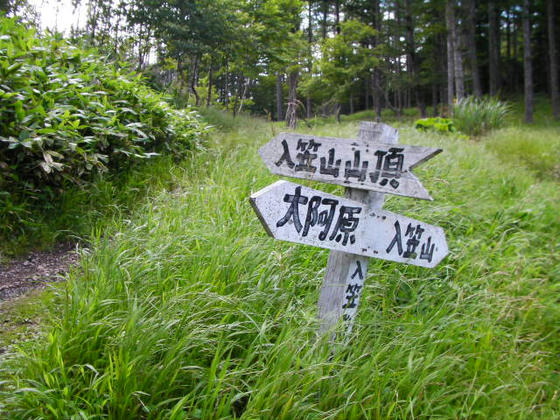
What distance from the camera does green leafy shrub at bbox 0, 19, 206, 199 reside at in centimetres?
312

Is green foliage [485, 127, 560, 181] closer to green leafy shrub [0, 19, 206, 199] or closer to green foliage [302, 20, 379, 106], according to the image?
green leafy shrub [0, 19, 206, 199]

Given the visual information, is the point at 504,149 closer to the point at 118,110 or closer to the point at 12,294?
the point at 118,110

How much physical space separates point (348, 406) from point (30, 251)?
103 inches

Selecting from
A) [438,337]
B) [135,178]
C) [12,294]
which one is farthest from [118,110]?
[438,337]

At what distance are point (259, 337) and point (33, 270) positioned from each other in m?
1.92

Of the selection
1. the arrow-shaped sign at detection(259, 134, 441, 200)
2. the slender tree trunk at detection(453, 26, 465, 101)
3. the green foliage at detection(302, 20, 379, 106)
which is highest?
the green foliage at detection(302, 20, 379, 106)

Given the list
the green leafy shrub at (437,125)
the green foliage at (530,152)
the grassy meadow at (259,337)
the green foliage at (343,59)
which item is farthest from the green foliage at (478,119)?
the green foliage at (343,59)

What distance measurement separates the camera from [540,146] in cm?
761

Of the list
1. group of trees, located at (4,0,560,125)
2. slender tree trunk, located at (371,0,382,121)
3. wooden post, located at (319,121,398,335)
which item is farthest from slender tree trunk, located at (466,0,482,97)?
wooden post, located at (319,121,398,335)

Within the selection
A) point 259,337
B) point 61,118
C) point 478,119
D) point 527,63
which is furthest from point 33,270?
point 527,63

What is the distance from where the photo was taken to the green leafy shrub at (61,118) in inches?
123

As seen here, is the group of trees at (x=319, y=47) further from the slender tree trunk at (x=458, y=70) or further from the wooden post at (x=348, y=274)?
the wooden post at (x=348, y=274)

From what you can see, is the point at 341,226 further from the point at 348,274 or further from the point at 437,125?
the point at 437,125

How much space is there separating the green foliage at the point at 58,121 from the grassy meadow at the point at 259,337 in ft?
2.41
